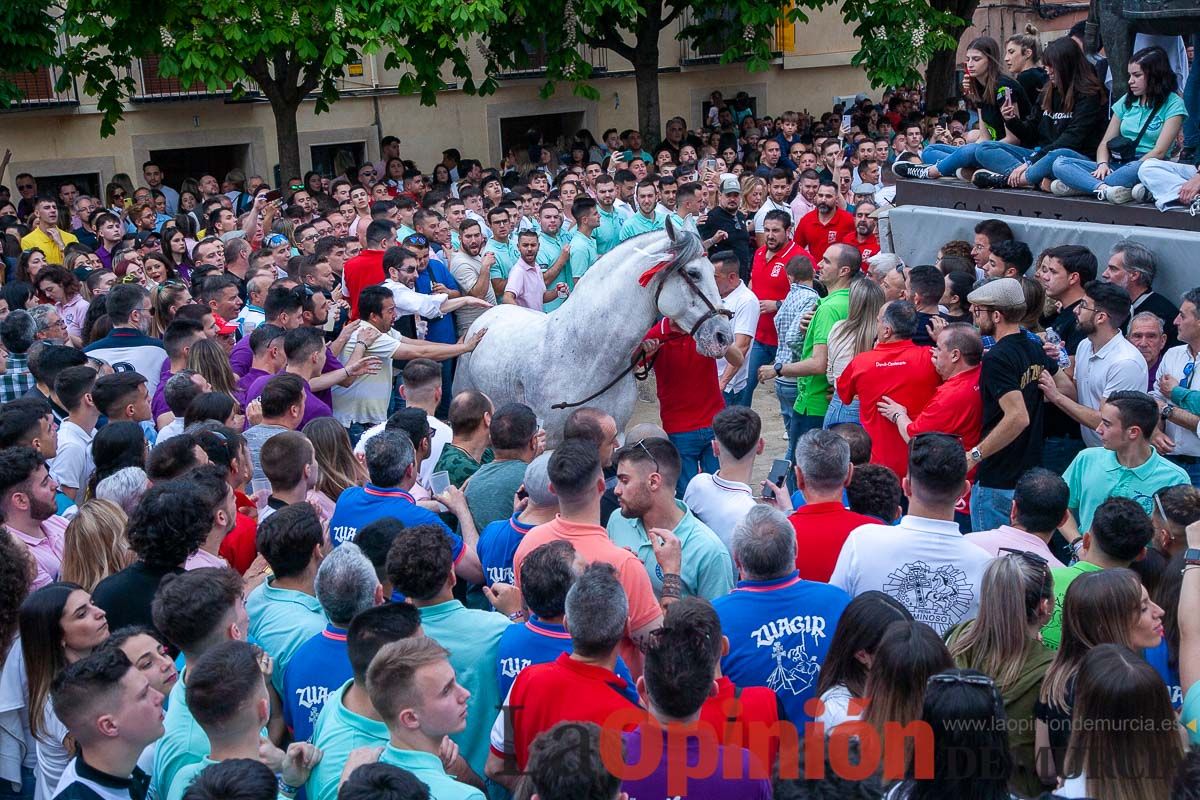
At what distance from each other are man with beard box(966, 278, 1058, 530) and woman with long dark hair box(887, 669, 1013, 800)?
3.37 m

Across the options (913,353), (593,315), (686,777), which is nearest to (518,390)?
(593,315)

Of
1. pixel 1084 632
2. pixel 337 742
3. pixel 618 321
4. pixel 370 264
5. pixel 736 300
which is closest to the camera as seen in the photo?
pixel 337 742

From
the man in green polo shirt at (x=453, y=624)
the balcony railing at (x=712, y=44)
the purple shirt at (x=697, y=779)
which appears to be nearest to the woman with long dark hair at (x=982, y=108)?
the man in green polo shirt at (x=453, y=624)

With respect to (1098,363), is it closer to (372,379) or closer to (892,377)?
(892,377)

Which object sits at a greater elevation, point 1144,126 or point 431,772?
point 1144,126

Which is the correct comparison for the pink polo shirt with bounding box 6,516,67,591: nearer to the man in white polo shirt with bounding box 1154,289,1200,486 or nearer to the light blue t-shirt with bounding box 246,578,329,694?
the light blue t-shirt with bounding box 246,578,329,694

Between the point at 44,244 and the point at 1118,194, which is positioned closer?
the point at 1118,194

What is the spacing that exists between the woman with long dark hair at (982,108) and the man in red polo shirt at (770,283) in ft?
3.47

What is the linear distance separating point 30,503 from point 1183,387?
5.48 meters

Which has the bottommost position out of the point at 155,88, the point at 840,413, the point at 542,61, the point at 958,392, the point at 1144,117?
the point at 840,413

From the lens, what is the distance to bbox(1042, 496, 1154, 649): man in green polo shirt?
4402 millimetres

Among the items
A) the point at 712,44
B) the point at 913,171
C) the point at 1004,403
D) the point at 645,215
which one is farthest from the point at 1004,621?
the point at 712,44

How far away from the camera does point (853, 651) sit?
387 cm

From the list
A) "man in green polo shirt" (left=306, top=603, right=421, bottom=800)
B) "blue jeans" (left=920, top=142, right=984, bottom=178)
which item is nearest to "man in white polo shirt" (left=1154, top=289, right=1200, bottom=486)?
"blue jeans" (left=920, top=142, right=984, bottom=178)
